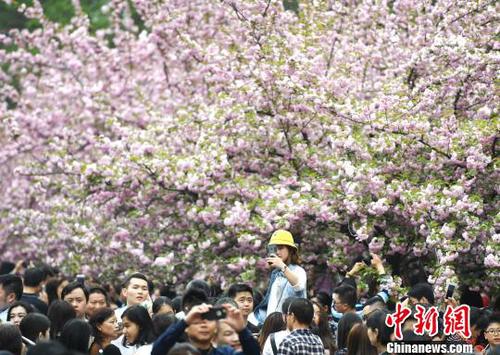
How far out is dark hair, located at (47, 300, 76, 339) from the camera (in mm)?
10289

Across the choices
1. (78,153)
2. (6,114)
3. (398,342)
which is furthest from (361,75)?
(398,342)

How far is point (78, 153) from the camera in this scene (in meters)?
19.4

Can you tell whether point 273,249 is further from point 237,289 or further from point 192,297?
point 192,297

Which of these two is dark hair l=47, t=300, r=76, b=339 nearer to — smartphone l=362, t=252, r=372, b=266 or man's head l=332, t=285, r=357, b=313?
man's head l=332, t=285, r=357, b=313

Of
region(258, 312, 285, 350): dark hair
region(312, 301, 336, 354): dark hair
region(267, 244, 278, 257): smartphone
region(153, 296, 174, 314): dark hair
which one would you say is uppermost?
region(267, 244, 278, 257): smartphone

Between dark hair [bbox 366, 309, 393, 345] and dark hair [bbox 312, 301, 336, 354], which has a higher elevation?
dark hair [bbox 366, 309, 393, 345]

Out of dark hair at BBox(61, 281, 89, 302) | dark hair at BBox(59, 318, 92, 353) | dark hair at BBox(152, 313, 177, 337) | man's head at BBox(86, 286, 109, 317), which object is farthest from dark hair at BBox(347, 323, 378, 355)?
dark hair at BBox(61, 281, 89, 302)

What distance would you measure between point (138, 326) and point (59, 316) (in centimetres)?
106

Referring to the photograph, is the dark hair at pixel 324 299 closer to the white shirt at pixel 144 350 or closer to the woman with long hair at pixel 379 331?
the woman with long hair at pixel 379 331

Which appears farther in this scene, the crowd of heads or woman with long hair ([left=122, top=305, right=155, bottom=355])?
woman with long hair ([left=122, top=305, right=155, bottom=355])

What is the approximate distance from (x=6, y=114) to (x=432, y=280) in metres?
9.82

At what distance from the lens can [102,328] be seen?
380 inches

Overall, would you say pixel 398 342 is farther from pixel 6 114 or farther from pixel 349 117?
pixel 6 114

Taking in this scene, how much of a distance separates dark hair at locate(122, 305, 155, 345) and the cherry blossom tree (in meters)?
4.23
